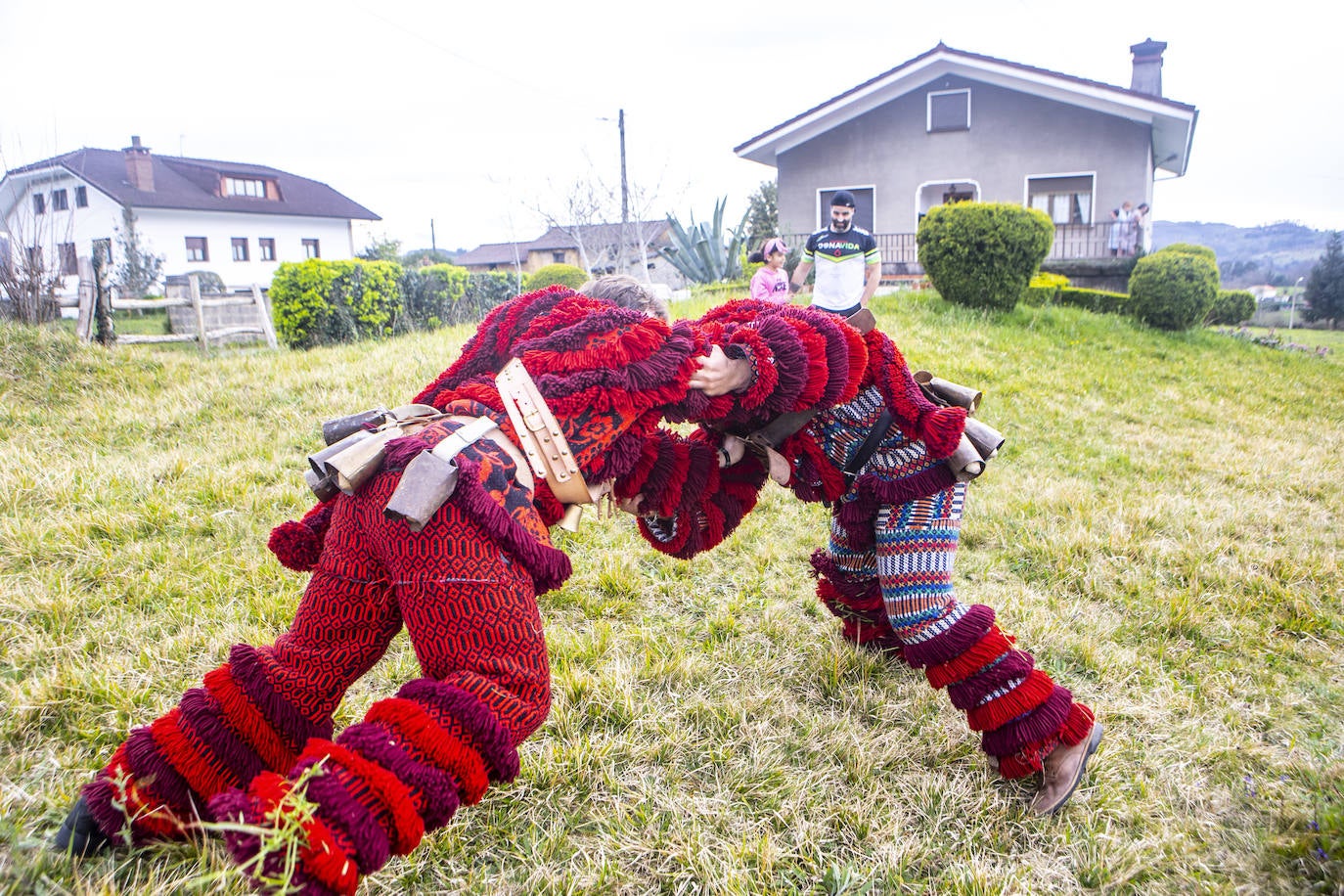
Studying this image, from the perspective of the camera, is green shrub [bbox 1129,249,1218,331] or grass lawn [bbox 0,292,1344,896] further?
green shrub [bbox 1129,249,1218,331]

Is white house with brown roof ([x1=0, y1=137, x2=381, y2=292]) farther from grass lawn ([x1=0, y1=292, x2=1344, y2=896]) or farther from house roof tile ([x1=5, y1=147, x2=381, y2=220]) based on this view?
grass lawn ([x1=0, y1=292, x2=1344, y2=896])

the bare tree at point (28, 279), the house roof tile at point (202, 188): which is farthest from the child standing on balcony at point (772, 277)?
the house roof tile at point (202, 188)

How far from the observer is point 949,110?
18922mm

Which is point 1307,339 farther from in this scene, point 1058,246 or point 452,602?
point 452,602

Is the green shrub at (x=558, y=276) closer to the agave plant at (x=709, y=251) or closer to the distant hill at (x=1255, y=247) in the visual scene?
the agave plant at (x=709, y=251)

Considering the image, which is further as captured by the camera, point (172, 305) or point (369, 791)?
point (172, 305)

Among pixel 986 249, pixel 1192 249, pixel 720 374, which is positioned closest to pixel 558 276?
pixel 986 249

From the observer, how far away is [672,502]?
235 centimetres

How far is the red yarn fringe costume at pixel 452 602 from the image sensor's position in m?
1.35

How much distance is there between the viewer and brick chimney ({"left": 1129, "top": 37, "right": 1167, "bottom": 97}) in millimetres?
21781

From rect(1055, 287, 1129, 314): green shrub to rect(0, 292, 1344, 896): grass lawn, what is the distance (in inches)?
330

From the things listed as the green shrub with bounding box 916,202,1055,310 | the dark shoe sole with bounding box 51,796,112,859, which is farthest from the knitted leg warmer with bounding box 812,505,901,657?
the green shrub with bounding box 916,202,1055,310

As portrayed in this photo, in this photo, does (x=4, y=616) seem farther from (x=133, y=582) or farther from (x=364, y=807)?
(x=364, y=807)

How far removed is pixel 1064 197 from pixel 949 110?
371 cm
